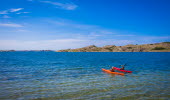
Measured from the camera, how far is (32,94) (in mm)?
14289

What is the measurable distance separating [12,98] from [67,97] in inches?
200

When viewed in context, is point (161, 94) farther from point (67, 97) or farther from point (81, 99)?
point (67, 97)

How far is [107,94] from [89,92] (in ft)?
6.42

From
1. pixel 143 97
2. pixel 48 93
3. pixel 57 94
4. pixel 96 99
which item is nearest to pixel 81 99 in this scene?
pixel 96 99

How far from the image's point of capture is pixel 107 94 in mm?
14344

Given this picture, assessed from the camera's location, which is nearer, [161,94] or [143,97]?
[143,97]

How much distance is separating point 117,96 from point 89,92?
3011 mm

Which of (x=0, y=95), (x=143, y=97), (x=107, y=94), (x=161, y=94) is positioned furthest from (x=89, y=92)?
(x=0, y=95)

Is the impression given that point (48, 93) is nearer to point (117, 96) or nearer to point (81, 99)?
point (81, 99)

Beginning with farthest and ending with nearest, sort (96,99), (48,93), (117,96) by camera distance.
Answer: (48,93) < (117,96) < (96,99)

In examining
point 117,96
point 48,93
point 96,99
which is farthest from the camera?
point 48,93

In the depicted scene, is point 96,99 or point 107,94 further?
point 107,94

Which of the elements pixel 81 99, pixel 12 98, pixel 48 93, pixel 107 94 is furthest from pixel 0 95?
pixel 107 94

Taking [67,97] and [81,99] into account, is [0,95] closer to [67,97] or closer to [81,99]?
[67,97]
